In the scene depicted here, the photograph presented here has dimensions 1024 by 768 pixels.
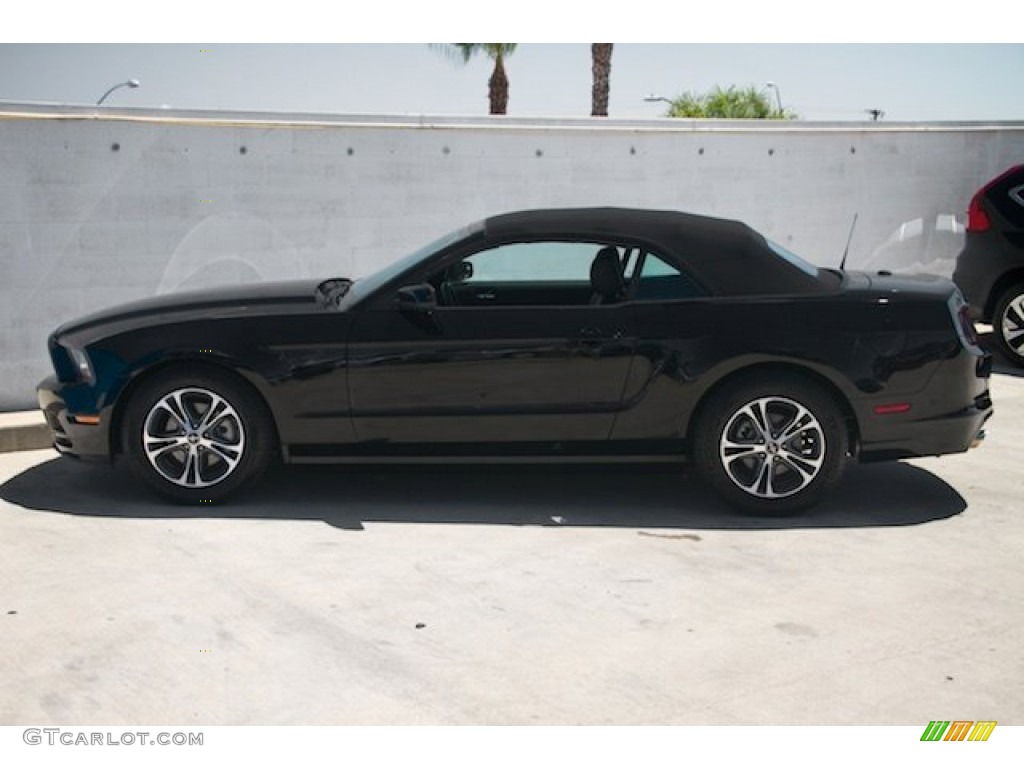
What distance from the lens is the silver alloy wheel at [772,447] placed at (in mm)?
6727

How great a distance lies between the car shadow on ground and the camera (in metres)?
6.83

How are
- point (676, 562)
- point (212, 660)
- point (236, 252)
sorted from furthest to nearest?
1. point (236, 252)
2. point (676, 562)
3. point (212, 660)

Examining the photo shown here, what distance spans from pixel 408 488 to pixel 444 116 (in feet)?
14.8

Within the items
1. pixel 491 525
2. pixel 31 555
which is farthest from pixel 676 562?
pixel 31 555

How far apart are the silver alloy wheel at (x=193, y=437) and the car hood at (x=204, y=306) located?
44 cm

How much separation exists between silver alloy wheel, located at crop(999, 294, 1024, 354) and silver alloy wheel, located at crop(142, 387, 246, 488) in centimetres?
676

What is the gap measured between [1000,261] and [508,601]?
695cm

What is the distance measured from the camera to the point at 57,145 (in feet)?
30.7

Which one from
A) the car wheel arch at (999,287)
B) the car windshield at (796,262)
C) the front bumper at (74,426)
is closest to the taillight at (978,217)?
the car wheel arch at (999,287)

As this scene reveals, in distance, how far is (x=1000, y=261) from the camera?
1106cm

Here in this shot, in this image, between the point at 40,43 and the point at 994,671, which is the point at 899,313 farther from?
the point at 40,43
